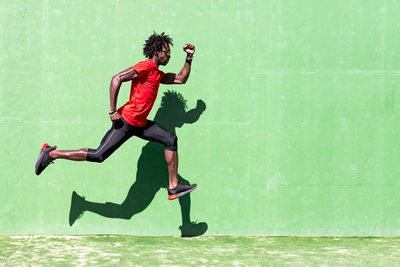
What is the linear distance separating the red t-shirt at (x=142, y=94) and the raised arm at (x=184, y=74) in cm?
20

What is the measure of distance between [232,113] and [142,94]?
118 centimetres

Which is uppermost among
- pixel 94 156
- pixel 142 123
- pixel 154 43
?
pixel 154 43

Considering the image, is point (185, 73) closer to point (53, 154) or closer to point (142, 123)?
point (142, 123)

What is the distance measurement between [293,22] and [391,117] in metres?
1.64

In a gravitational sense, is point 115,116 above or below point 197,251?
above

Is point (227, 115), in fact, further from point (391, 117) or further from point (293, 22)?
point (391, 117)

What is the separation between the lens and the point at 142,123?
16.7 ft

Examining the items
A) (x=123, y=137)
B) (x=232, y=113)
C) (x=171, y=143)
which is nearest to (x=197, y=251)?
(x=171, y=143)

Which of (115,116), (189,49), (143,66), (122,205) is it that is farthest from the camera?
(122,205)

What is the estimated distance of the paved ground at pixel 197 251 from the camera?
4.67 m

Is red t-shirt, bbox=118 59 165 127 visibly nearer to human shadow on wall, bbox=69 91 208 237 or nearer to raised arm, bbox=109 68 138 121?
raised arm, bbox=109 68 138 121

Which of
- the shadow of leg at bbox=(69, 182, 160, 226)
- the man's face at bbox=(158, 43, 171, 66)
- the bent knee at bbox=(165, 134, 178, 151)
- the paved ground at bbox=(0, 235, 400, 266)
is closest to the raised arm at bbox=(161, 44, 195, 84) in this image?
the man's face at bbox=(158, 43, 171, 66)

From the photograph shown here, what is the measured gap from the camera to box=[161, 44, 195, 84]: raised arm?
512 cm

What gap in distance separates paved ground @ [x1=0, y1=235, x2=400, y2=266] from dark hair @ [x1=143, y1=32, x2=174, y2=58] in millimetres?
2145
